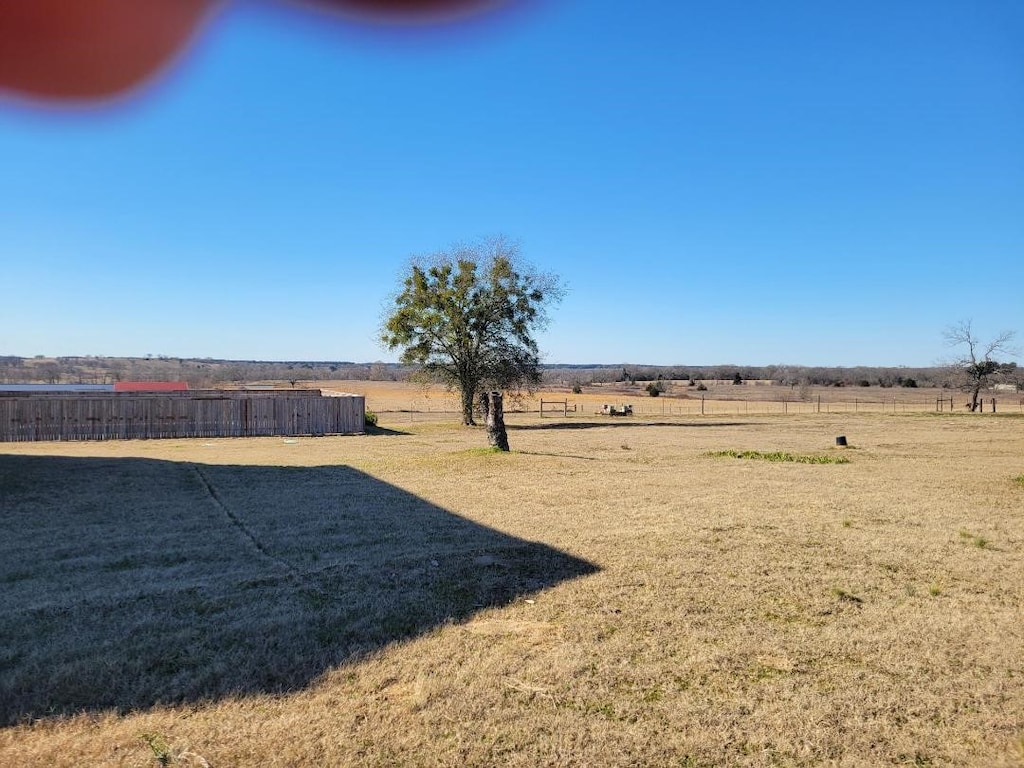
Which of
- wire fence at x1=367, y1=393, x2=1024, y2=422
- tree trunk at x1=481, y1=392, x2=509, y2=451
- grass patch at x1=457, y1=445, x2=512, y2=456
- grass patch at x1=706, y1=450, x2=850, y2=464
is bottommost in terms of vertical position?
wire fence at x1=367, y1=393, x2=1024, y2=422

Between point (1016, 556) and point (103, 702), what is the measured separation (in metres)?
9.04

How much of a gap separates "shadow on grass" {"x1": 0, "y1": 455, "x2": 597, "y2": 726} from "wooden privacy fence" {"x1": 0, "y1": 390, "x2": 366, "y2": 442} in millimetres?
14565

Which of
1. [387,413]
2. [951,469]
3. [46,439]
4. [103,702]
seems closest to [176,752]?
[103,702]

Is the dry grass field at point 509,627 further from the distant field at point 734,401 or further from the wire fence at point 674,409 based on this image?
the distant field at point 734,401

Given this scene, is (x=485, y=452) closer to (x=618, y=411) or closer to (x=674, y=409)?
(x=618, y=411)

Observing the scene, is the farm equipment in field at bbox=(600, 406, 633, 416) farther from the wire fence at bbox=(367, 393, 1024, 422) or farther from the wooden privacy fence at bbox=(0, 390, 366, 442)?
the wooden privacy fence at bbox=(0, 390, 366, 442)

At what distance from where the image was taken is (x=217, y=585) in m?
6.43

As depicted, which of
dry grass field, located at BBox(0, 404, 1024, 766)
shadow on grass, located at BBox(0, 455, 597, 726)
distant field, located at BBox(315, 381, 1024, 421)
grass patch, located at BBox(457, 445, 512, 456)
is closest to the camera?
dry grass field, located at BBox(0, 404, 1024, 766)

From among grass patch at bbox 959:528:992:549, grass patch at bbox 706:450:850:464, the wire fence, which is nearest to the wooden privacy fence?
the wire fence

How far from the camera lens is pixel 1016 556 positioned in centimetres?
802

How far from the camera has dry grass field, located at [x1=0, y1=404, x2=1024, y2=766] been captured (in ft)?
12.1

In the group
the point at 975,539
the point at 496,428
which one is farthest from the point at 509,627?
the point at 496,428

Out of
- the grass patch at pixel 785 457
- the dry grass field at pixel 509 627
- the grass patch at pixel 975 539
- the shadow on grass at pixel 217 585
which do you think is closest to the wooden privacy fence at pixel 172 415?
the dry grass field at pixel 509 627

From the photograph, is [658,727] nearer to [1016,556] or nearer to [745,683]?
[745,683]
